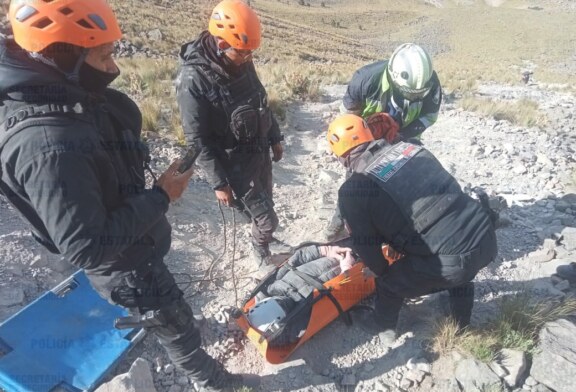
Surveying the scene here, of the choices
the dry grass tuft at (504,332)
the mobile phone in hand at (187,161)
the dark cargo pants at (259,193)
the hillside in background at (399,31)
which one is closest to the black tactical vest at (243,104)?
the dark cargo pants at (259,193)

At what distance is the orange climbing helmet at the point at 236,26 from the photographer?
10.2 ft

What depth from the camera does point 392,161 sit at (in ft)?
9.52

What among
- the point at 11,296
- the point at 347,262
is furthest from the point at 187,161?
the point at 11,296

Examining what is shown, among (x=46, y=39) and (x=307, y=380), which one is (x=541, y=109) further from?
(x=46, y=39)

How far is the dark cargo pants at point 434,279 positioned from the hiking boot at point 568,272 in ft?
4.75

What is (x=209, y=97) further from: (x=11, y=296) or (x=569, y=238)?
(x=569, y=238)

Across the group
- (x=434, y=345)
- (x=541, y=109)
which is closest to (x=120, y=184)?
(x=434, y=345)

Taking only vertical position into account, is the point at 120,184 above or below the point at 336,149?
above

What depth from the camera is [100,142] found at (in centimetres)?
191

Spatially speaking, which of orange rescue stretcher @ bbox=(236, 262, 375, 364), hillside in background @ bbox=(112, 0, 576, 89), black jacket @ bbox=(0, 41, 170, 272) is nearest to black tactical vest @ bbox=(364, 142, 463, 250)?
orange rescue stretcher @ bbox=(236, 262, 375, 364)

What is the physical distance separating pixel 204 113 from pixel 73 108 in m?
1.58

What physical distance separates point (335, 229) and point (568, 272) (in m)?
2.43

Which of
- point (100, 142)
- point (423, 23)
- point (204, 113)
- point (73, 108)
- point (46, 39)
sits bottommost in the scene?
point (423, 23)

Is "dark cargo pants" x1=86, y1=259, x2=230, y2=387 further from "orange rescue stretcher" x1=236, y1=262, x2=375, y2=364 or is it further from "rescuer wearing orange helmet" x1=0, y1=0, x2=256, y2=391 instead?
"orange rescue stretcher" x1=236, y1=262, x2=375, y2=364
